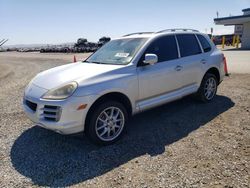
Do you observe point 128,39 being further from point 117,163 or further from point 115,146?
point 117,163

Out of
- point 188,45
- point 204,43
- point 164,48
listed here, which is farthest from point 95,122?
point 204,43

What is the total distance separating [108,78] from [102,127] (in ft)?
2.78

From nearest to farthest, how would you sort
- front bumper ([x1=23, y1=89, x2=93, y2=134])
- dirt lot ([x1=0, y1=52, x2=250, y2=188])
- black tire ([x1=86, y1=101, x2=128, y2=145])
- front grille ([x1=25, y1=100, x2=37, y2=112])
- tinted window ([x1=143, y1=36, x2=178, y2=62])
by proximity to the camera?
dirt lot ([x1=0, y1=52, x2=250, y2=188]) < front bumper ([x1=23, y1=89, x2=93, y2=134]) < black tire ([x1=86, y1=101, x2=128, y2=145]) < front grille ([x1=25, y1=100, x2=37, y2=112]) < tinted window ([x1=143, y1=36, x2=178, y2=62])

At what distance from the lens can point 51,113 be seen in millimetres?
4160

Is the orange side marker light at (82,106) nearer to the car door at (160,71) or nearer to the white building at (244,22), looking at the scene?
the car door at (160,71)

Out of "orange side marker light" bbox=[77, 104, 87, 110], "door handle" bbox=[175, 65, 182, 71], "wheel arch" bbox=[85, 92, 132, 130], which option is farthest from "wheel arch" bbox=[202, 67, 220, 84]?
"orange side marker light" bbox=[77, 104, 87, 110]

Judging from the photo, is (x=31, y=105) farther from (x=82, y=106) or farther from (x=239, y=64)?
(x=239, y=64)

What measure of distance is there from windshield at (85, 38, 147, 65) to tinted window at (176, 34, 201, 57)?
108cm

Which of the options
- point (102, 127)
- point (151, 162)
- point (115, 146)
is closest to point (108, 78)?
point (102, 127)

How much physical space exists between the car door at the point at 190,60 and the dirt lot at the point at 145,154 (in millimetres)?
748

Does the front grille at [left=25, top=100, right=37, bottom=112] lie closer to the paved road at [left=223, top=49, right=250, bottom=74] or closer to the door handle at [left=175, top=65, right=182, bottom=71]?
the door handle at [left=175, top=65, right=182, bottom=71]

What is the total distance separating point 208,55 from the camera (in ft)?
21.7

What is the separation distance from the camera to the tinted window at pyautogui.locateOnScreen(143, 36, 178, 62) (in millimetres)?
5304

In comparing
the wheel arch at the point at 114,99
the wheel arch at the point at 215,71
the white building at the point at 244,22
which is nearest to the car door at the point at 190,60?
the wheel arch at the point at 215,71
